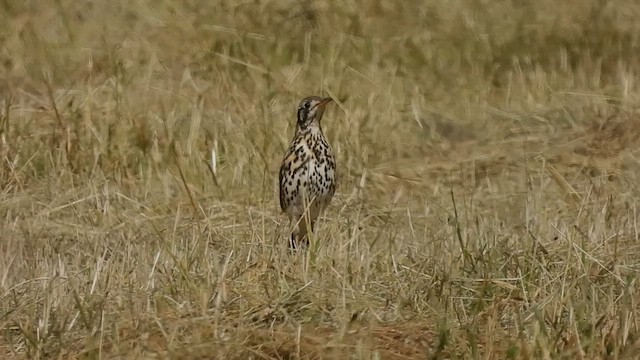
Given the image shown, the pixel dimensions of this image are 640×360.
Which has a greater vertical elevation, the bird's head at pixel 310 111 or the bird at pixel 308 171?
the bird's head at pixel 310 111

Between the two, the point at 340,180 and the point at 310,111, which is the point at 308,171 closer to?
the point at 310,111

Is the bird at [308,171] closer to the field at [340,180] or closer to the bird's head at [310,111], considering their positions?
the bird's head at [310,111]

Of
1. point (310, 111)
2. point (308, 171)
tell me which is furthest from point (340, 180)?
point (308, 171)

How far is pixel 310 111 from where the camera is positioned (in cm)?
781

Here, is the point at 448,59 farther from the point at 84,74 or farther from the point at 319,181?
the point at 319,181

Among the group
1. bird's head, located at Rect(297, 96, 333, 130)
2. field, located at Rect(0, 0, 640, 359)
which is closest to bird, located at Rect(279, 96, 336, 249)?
bird's head, located at Rect(297, 96, 333, 130)

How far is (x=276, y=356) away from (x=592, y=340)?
3.34 feet

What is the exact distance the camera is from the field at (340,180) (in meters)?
5.43

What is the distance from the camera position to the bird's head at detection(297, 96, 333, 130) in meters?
7.79

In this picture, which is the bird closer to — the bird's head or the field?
the bird's head

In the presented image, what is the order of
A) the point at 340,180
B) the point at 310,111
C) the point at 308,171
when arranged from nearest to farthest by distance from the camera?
the point at 308,171
the point at 310,111
the point at 340,180

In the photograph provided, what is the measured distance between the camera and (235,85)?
9992mm

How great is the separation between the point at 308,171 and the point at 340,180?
38.1 inches

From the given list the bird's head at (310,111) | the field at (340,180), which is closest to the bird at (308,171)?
the bird's head at (310,111)
